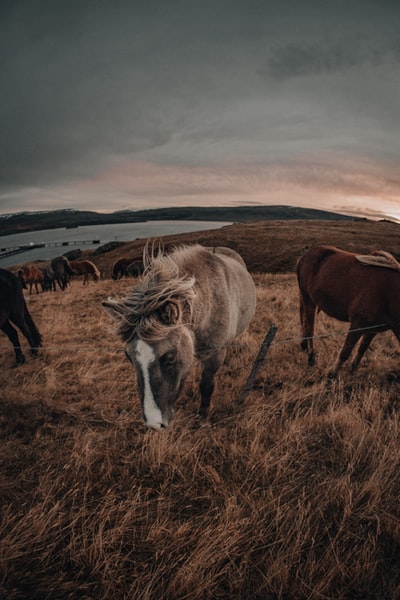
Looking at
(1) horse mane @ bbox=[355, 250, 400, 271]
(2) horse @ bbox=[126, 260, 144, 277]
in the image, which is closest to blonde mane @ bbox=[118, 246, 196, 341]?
(1) horse mane @ bbox=[355, 250, 400, 271]

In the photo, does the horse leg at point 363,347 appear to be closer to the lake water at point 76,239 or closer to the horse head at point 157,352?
the horse head at point 157,352

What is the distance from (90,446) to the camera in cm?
320

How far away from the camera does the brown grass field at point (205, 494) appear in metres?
1.80

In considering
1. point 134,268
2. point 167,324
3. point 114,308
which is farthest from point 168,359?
point 134,268

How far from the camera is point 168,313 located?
261 cm

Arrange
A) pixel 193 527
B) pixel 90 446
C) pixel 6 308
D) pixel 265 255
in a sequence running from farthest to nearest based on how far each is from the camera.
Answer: pixel 265 255 < pixel 6 308 < pixel 90 446 < pixel 193 527

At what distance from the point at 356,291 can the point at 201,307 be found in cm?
317

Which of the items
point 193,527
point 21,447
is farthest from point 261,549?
point 21,447

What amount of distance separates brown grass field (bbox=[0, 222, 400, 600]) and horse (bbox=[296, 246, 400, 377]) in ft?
3.29

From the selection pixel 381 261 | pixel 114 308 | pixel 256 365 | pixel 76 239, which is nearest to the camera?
pixel 114 308

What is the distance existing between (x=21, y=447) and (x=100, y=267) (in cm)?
3796

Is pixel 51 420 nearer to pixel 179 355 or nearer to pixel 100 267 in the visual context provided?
pixel 179 355

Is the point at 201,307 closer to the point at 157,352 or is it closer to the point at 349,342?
the point at 157,352

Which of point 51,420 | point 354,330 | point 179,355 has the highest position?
point 179,355
